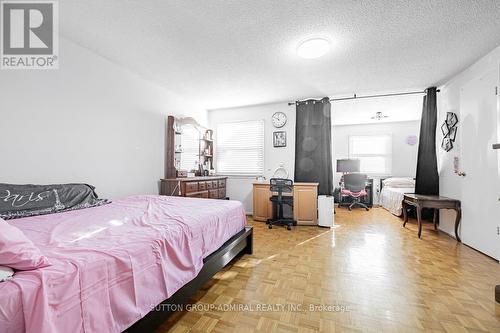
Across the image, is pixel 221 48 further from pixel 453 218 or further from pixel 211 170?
pixel 453 218

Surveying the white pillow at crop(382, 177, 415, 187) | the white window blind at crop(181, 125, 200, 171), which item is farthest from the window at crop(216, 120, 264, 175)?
the white pillow at crop(382, 177, 415, 187)

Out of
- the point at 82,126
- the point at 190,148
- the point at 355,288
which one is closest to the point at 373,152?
the point at 190,148

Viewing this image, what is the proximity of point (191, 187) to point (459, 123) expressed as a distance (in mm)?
4345

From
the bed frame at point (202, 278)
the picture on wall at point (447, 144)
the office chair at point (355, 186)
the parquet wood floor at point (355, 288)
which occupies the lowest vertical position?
the parquet wood floor at point (355, 288)

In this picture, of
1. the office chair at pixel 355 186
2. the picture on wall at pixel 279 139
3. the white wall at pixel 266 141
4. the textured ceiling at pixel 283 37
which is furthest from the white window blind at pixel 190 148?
the office chair at pixel 355 186

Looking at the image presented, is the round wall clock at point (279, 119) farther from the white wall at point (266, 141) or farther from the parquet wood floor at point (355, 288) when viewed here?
the parquet wood floor at point (355, 288)

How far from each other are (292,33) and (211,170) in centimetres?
347

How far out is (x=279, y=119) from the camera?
4.83 m

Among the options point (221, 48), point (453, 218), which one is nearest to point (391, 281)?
point (453, 218)

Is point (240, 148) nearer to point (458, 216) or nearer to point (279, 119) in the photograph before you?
point (279, 119)

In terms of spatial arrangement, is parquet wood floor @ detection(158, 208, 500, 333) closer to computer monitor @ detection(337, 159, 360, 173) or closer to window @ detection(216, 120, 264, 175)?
window @ detection(216, 120, 264, 175)

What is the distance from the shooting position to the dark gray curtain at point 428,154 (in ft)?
12.5

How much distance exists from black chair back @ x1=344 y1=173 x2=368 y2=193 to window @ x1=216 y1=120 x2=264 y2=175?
8.67ft

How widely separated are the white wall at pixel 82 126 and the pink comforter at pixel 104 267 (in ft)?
2.57
